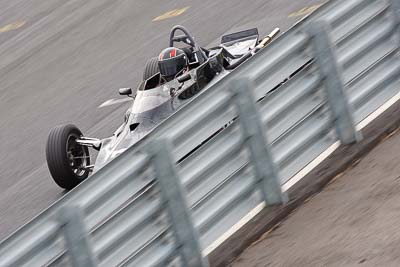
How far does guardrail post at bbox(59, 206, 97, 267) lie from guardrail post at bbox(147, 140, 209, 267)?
87 centimetres

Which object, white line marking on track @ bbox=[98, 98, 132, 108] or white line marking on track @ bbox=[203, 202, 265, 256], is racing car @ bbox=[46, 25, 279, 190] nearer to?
white line marking on track @ bbox=[98, 98, 132, 108]

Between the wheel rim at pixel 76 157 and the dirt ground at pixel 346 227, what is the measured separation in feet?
15.8

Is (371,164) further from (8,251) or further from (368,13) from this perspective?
(8,251)

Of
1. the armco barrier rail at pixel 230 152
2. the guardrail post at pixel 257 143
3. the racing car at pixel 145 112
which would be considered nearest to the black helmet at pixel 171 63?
the racing car at pixel 145 112

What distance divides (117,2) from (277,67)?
15148 millimetres

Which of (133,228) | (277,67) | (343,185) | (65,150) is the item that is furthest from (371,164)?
(65,150)

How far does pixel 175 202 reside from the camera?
804cm

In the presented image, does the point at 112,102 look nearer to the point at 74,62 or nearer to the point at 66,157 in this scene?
the point at 74,62

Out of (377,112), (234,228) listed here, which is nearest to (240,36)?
(377,112)

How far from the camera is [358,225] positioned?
27.5ft

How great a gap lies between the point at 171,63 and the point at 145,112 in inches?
29.3

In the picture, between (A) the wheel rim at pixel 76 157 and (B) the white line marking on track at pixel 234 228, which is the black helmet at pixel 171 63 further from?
(B) the white line marking on track at pixel 234 228

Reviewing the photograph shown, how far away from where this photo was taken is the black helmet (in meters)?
13.5

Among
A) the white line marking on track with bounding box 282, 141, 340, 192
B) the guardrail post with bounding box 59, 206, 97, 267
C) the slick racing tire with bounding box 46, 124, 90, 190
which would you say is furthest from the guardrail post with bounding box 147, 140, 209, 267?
the slick racing tire with bounding box 46, 124, 90, 190
